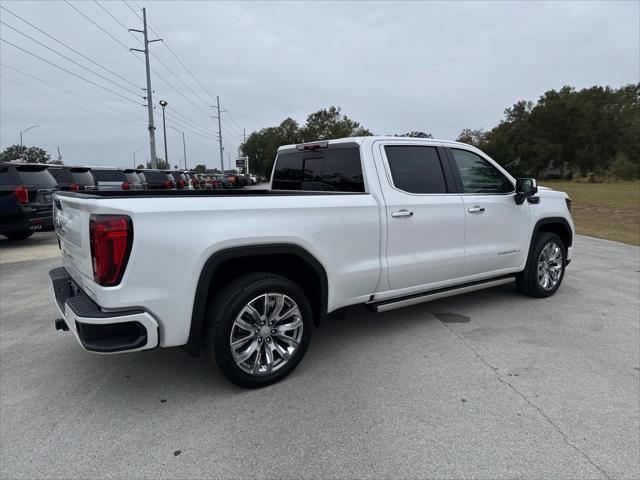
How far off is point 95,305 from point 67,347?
1678 mm

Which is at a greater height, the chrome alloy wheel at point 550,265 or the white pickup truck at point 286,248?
the white pickup truck at point 286,248

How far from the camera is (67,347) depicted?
13.1 feet

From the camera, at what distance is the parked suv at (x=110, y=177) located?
47.0ft

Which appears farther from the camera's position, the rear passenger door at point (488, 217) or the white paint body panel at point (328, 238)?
the rear passenger door at point (488, 217)

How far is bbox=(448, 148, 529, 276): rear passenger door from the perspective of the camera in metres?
4.46

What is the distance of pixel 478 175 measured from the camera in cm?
469

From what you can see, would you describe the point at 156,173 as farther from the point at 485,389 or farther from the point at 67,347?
the point at 485,389

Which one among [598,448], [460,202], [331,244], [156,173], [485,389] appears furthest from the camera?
[156,173]

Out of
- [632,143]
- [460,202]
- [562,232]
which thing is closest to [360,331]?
[460,202]

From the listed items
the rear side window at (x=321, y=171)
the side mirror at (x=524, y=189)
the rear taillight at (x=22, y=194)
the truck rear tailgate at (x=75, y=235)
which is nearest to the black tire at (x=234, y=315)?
the truck rear tailgate at (x=75, y=235)

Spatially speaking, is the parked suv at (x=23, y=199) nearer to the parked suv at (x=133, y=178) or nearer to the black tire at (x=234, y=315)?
the parked suv at (x=133, y=178)

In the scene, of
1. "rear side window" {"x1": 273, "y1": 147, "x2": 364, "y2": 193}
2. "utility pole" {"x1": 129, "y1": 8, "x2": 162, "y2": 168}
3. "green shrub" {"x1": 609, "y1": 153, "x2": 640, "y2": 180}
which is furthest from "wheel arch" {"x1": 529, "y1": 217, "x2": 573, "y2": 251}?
"green shrub" {"x1": 609, "y1": 153, "x2": 640, "y2": 180}

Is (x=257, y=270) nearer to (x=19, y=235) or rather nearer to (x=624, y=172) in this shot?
(x=19, y=235)

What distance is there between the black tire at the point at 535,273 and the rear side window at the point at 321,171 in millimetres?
2648
